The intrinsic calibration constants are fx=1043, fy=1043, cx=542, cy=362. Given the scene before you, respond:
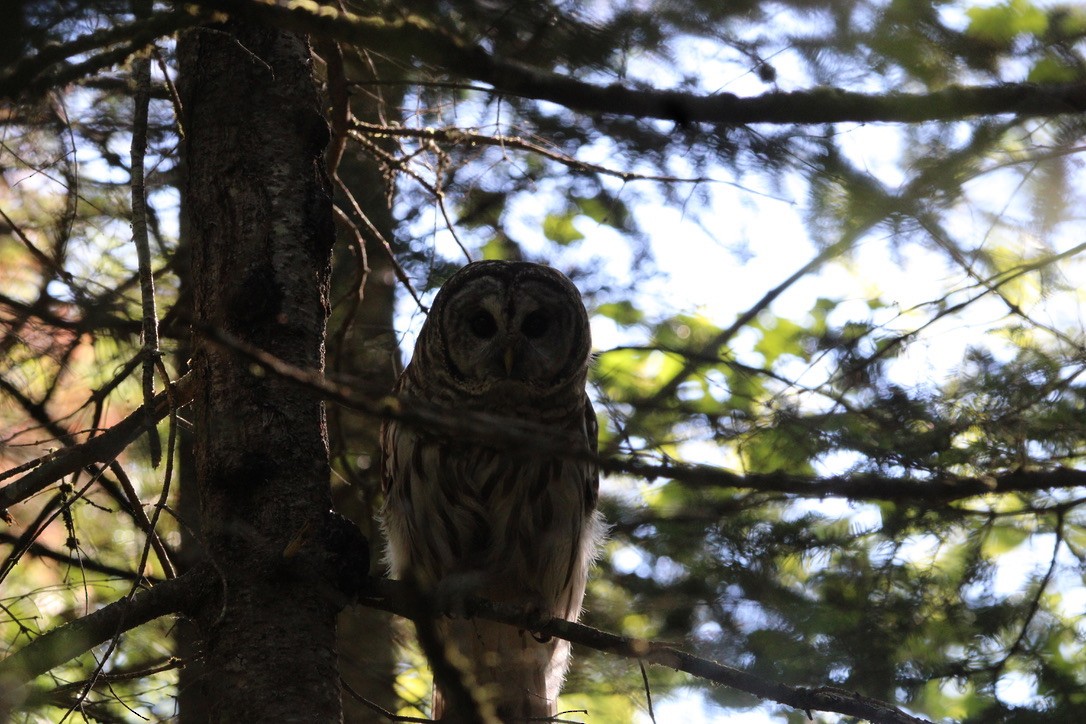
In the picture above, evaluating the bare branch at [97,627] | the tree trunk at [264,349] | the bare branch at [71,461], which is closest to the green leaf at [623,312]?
the tree trunk at [264,349]

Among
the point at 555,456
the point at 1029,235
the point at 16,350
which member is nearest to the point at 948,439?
the point at 1029,235

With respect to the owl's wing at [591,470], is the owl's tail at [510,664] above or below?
below

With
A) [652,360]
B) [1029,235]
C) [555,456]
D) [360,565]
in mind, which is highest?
[652,360]

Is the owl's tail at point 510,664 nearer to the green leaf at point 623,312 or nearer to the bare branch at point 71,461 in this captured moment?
the bare branch at point 71,461

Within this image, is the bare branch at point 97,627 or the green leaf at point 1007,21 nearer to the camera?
the bare branch at point 97,627

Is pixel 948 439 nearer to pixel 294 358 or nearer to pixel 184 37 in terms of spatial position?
pixel 294 358

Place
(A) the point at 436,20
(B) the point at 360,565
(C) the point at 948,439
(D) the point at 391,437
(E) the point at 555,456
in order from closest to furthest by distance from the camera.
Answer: (E) the point at 555,456
(A) the point at 436,20
(B) the point at 360,565
(C) the point at 948,439
(D) the point at 391,437

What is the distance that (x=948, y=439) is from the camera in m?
3.59

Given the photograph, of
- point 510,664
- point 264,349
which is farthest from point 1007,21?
point 510,664

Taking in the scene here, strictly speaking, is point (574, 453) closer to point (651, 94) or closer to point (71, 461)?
point (651, 94)

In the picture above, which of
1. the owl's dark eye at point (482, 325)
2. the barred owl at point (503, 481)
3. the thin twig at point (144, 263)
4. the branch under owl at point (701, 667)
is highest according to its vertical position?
the owl's dark eye at point (482, 325)

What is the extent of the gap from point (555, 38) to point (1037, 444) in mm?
2516

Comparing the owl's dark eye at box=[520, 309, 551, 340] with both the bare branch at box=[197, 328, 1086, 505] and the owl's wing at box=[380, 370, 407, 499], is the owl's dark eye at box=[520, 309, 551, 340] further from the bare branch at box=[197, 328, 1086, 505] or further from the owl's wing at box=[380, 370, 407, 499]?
the bare branch at box=[197, 328, 1086, 505]

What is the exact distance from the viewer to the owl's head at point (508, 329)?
4374 millimetres
